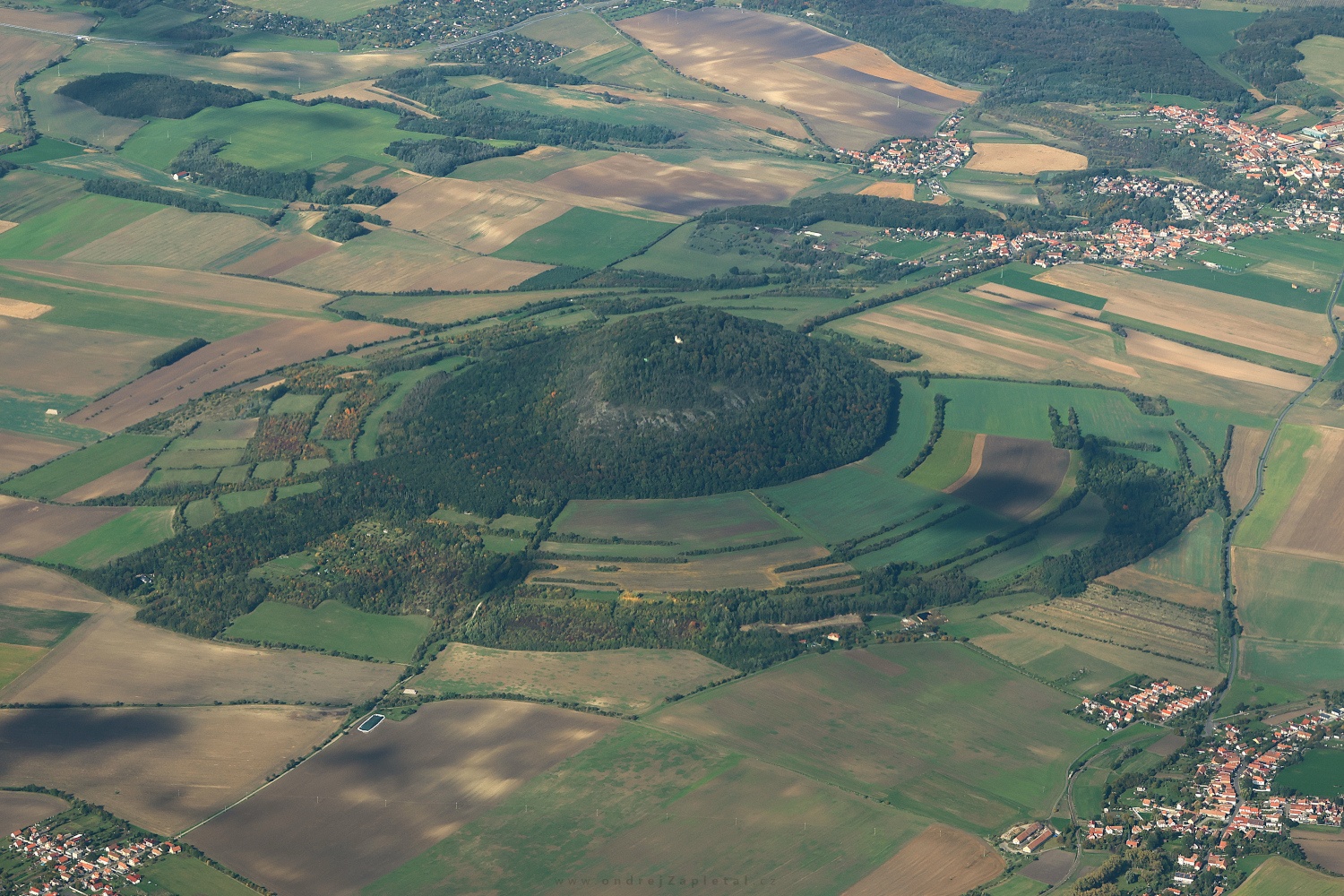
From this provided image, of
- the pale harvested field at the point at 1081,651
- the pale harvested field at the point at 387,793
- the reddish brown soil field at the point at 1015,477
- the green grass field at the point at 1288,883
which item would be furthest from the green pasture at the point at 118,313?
the green grass field at the point at 1288,883

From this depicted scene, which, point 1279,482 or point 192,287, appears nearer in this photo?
point 1279,482

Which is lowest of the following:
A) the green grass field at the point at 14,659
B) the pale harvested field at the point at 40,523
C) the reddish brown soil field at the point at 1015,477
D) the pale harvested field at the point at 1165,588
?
the green grass field at the point at 14,659

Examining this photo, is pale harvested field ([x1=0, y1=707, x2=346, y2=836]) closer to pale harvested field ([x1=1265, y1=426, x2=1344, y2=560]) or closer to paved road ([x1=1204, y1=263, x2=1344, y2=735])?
paved road ([x1=1204, y1=263, x2=1344, y2=735])

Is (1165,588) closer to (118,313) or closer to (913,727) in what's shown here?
(913,727)

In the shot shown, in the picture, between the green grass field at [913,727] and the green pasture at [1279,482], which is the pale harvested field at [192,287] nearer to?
the green grass field at [913,727]

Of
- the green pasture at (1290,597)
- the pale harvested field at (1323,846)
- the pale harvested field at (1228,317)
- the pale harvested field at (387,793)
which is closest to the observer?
the pale harvested field at (387,793)

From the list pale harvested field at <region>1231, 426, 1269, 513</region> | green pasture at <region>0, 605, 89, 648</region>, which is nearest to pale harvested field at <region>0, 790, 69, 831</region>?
green pasture at <region>0, 605, 89, 648</region>

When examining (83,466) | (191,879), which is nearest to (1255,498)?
(191,879)
